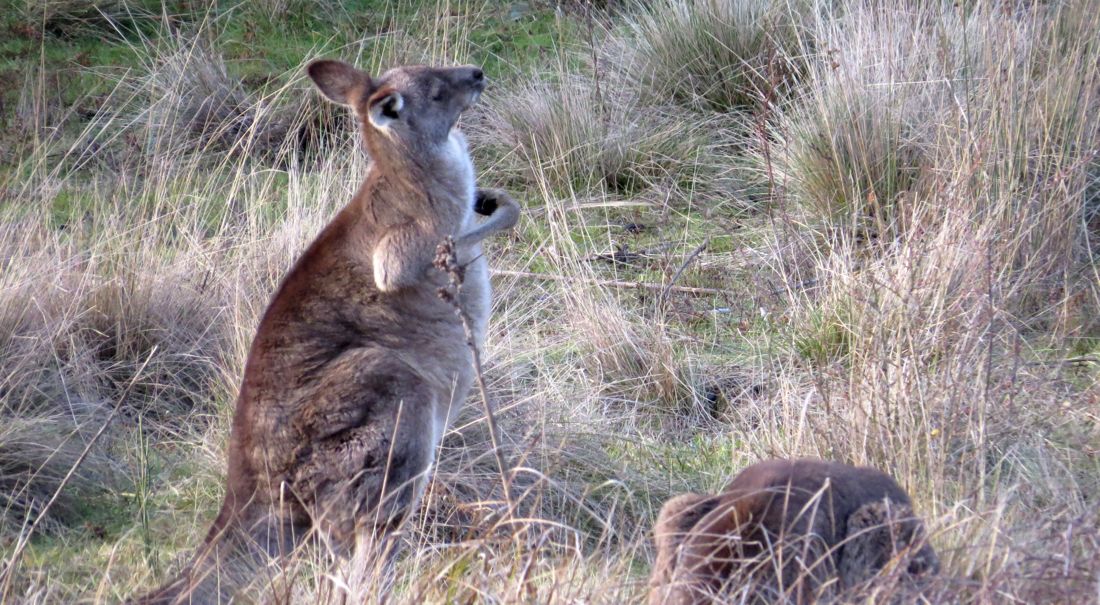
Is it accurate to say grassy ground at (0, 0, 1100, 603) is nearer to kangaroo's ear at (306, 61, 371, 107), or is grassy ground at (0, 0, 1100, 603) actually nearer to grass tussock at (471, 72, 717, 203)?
grass tussock at (471, 72, 717, 203)

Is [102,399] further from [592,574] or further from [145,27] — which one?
[145,27]

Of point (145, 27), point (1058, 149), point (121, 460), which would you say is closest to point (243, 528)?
point (121, 460)

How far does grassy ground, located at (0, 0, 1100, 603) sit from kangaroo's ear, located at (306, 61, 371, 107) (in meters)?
1.22

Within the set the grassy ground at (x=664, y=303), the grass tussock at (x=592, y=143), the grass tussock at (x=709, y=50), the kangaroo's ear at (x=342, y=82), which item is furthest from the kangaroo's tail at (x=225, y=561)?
the grass tussock at (x=709, y=50)

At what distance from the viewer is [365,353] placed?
4207 mm

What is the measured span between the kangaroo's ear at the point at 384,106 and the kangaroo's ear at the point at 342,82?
178 mm

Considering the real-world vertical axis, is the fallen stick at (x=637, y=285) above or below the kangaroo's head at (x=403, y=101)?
below

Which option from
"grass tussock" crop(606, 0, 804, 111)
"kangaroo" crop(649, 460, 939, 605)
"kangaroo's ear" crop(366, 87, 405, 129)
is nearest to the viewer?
"kangaroo" crop(649, 460, 939, 605)

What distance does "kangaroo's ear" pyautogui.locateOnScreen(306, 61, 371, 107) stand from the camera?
4711mm

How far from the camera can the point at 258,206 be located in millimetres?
6703

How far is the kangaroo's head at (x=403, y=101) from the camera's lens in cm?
461

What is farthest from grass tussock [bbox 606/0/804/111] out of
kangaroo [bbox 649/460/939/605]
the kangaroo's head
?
kangaroo [bbox 649/460/939/605]

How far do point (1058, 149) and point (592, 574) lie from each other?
137 inches

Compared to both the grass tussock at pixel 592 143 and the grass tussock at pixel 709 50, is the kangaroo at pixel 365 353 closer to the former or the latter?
the grass tussock at pixel 592 143
